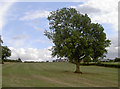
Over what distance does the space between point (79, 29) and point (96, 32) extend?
3.54 meters

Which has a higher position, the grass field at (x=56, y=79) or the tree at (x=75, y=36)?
the tree at (x=75, y=36)

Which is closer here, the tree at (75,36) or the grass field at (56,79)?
the grass field at (56,79)

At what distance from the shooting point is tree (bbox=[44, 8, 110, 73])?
33.1 metres

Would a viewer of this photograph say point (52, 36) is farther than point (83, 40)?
Yes

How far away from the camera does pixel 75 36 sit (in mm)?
32781

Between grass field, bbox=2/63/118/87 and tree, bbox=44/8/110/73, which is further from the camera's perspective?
tree, bbox=44/8/110/73

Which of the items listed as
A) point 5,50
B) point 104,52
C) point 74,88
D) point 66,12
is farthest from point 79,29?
point 5,50

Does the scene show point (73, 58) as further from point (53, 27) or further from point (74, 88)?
point (74, 88)

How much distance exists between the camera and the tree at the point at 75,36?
3312cm

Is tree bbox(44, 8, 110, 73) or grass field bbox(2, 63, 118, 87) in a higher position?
tree bbox(44, 8, 110, 73)

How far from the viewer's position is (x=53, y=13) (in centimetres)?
3769

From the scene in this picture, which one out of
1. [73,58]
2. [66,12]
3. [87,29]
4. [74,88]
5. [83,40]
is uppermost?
[66,12]

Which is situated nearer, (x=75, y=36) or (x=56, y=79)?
(x=56, y=79)

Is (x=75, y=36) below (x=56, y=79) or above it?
above
